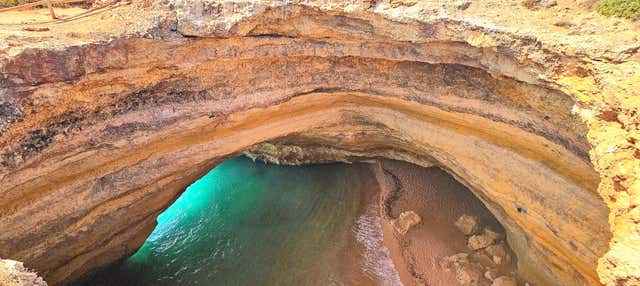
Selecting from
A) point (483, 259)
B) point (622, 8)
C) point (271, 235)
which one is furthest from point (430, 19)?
point (271, 235)

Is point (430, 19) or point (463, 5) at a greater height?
point (463, 5)

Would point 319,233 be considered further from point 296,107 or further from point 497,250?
point 497,250

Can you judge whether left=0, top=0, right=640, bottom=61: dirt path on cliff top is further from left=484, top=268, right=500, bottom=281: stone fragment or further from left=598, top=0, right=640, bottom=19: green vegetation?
left=484, top=268, right=500, bottom=281: stone fragment

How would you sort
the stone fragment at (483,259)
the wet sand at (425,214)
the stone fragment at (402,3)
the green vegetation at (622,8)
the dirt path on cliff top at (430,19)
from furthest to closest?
the wet sand at (425,214) → the stone fragment at (483,259) → the stone fragment at (402,3) → the green vegetation at (622,8) → the dirt path on cliff top at (430,19)

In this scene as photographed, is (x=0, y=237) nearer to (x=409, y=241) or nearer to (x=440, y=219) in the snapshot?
(x=409, y=241)

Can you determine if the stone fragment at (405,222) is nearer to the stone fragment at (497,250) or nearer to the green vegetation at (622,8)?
the stone fragment at (497,250)

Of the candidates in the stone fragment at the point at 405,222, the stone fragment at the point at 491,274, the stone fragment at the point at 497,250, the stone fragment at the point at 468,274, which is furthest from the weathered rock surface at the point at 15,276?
the stone fragment at the point at 497,250
